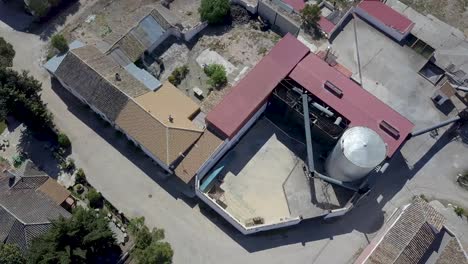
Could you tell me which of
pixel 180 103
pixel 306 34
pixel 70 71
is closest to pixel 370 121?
pixel 306 34

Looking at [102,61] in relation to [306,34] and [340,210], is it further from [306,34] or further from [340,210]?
[340,210]

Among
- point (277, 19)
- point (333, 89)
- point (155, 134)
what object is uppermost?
point (277, 19)

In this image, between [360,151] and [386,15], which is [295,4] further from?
[360,151]

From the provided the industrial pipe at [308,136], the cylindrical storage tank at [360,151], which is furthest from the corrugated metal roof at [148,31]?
the cylindrical storage tank at [360,151]

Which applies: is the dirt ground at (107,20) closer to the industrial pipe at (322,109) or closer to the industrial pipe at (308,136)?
the industrial pipe at (308,136)

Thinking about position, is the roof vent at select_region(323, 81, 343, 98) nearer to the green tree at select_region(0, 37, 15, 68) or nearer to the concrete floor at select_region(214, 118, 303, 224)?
the concrete floor at select_region(214, 118, 303, 224)

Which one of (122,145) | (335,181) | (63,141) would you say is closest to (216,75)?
Answer: (122,145)
